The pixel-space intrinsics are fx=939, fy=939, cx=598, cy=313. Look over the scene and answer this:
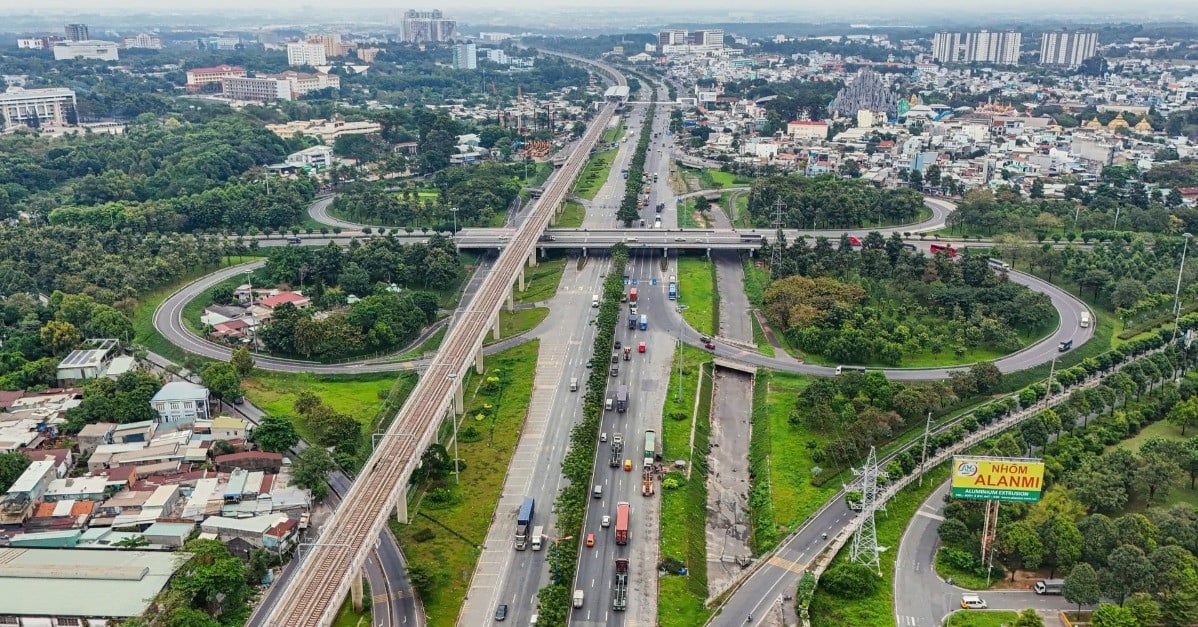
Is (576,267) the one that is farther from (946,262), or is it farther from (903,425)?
(903,425)

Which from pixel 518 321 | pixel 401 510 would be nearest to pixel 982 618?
pixel 401 510

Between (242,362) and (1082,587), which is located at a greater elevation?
(242,362)

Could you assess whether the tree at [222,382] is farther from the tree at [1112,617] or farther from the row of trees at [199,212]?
the tree at [1112,617]

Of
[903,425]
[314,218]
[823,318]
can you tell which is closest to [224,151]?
[314,218]

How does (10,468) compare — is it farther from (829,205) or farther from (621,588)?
(829,205)

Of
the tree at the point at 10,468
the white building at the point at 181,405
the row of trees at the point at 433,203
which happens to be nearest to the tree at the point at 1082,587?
the white building at the point at 181,405

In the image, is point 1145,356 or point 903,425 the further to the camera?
point 1145,356
